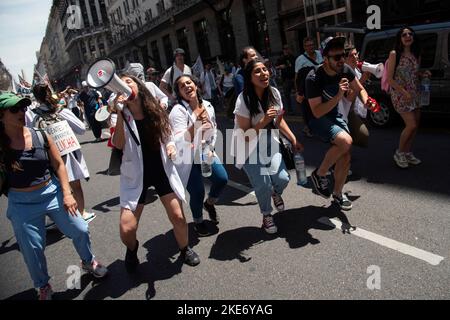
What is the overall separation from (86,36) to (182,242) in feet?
268

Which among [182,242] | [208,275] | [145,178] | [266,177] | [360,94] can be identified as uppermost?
[360,94]

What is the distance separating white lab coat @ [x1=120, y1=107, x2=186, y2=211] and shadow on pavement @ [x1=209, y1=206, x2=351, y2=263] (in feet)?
2.80

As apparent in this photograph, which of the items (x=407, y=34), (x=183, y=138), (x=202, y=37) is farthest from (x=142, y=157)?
(x=202, y=37)

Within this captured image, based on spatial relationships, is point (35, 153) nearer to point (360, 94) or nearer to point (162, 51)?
point (360, 94)

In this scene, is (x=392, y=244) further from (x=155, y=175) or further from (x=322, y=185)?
(x=155, y=175)

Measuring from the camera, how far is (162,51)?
40.0 metres

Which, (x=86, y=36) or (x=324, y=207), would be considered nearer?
(x=324, y=207)

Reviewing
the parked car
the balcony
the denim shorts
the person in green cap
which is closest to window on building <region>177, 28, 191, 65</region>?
the balcony

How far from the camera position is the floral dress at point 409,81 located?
489 cm

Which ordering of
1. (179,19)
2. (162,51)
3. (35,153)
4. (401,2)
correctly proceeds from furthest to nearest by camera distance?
(162,51) < (179,19) < (401,2) < (35,153)

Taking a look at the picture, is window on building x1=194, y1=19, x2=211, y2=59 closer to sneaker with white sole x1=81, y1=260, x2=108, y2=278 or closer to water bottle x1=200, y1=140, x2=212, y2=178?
water bottle x1=200, y1=140, x2=212, y2=178

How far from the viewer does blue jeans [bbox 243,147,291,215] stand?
3.72m

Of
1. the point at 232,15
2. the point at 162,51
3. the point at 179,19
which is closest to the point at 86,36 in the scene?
the point at 162,51

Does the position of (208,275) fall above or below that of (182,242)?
below
